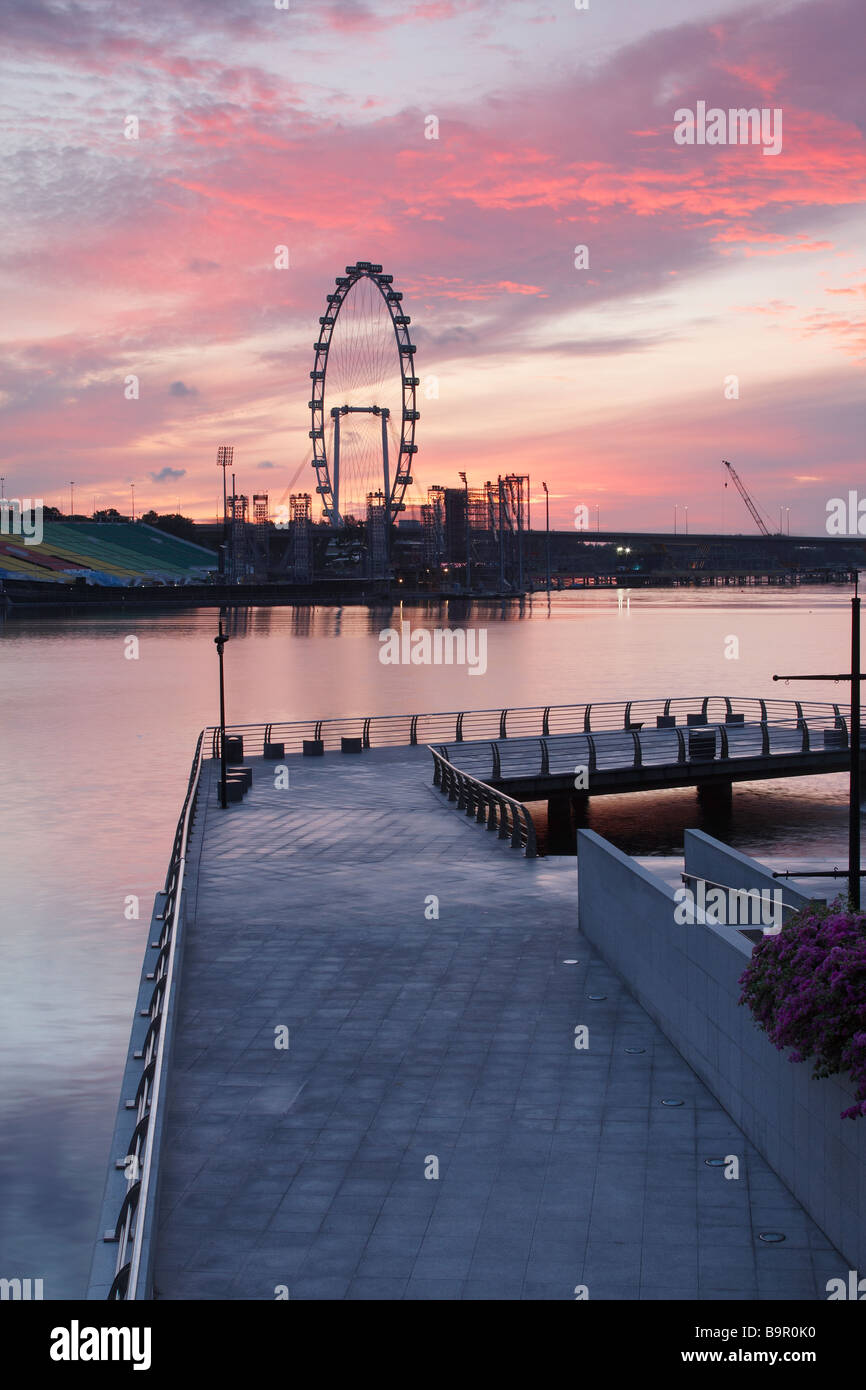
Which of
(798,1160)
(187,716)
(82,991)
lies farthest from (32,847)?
(187,716)

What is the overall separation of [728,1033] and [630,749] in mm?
27956

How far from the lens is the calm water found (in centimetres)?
1705

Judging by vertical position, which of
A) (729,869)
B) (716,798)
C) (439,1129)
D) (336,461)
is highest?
(336,461)

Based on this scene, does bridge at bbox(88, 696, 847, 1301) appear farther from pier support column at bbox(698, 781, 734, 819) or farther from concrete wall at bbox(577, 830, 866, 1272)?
pier support column at bbox(698, 781, 734, 819)

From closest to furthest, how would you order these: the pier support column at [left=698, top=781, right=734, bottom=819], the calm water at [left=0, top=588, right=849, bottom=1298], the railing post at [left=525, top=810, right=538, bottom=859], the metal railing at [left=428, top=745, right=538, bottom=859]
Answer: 1. the calm water at [left=0, top=588, right=849, bottom=1298]
2. the railing post at [left=525, top=810, right=538, bottom=859]
3. the metal railing at [left=428, top=745, right=538, bottom=859]
4. the pier support column at [left=698, top=781, right=734, bottom=819]

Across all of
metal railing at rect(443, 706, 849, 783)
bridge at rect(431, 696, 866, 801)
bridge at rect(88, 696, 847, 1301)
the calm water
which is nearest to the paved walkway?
bridge at rect(88, 696, 847, 1301)

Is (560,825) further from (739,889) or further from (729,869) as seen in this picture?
(739,889)

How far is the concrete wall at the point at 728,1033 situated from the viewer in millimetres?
8836

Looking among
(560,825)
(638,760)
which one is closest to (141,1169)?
(560,825)

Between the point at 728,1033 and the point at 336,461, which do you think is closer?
the point at 728,1033

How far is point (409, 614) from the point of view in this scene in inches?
7864

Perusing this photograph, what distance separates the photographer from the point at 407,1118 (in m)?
11.4

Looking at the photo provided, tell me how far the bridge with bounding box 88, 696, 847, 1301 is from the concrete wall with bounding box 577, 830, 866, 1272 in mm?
218
